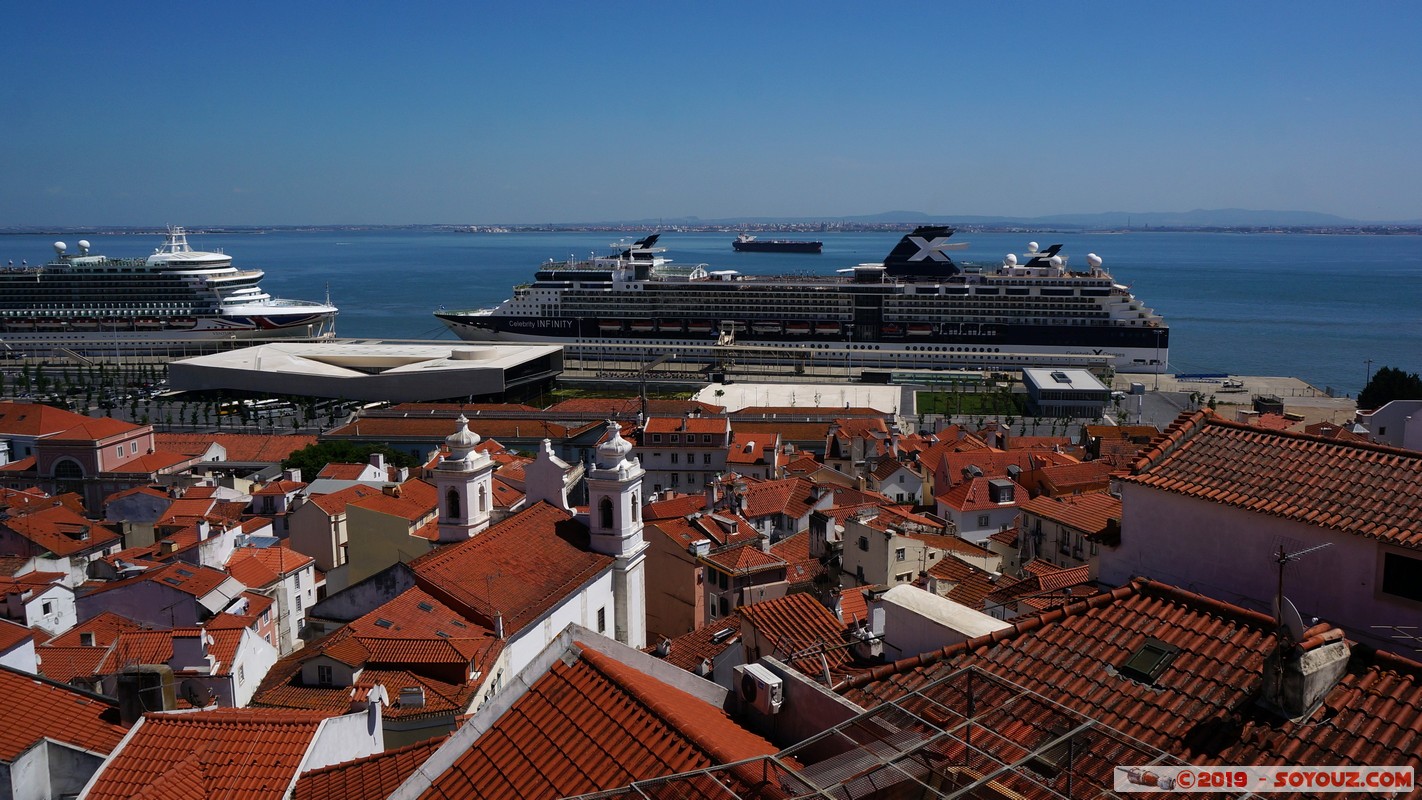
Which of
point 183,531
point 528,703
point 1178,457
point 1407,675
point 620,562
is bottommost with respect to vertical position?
point 183,531

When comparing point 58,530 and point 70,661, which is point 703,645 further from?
point 58,530

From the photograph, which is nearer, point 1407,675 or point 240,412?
point 1407,675

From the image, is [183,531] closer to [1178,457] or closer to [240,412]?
[1178,457]

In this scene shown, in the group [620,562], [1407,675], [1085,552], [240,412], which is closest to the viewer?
[1407,675]

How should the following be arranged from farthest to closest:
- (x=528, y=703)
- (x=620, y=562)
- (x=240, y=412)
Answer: (x=240, y=412) < (x=620, y=562) < (x=528, y=703)

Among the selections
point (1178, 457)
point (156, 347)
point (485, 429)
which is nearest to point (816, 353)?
point (485, 429)

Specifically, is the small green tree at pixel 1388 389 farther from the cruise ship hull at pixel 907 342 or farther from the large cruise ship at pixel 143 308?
the large cruise ship at pixel 143 308

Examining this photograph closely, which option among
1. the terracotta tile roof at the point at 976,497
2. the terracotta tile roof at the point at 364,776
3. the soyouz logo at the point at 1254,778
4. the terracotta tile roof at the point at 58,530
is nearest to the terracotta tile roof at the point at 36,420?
the terracotta tile roof at the point at 58,530
